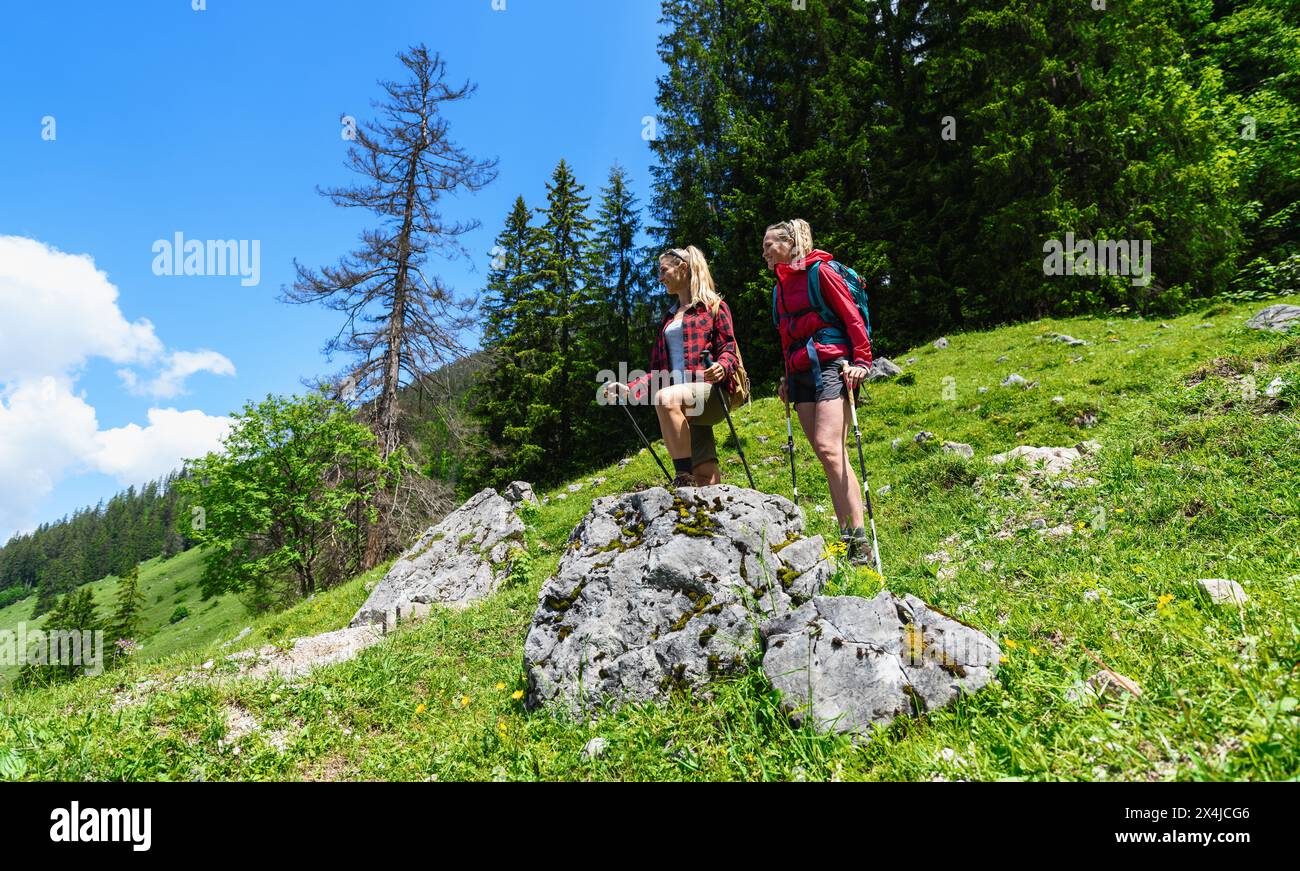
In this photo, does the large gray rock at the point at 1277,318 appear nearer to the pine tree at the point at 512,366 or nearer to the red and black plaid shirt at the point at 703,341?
the red and black plaid shirt at the point at 703,341

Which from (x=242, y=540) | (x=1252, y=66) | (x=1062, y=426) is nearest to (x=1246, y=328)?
(x=1062, y=426)

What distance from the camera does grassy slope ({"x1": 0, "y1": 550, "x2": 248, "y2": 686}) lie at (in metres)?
41.5

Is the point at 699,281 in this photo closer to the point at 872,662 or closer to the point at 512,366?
the point at 872,662

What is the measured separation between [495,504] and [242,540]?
1317cm

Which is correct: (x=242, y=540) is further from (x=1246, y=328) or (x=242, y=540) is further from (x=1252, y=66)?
(x=1252, y=66)

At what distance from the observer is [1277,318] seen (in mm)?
8344

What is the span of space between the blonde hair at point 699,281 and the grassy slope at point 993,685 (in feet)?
8.25

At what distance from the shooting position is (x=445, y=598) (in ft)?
25.1

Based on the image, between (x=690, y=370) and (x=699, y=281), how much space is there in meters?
0.84

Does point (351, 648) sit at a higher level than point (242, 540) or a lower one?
higher

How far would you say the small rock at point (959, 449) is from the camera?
767 centimetres
